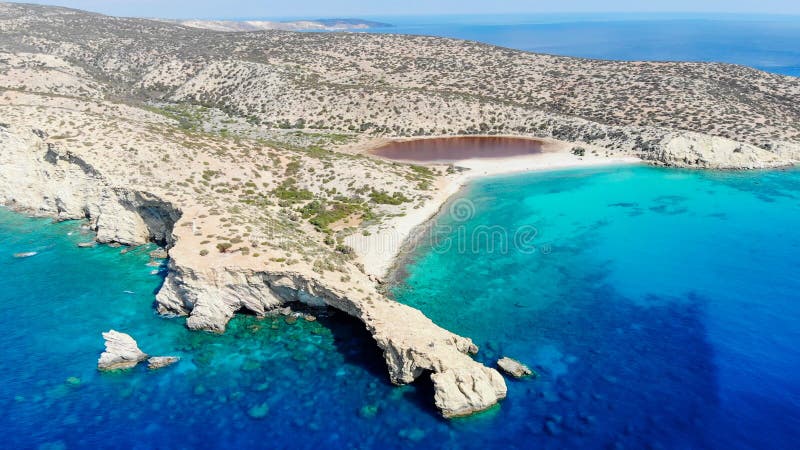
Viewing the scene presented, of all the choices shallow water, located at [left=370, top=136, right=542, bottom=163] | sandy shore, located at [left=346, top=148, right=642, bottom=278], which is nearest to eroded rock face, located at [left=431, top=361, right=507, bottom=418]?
sandy shore, located at [left=346, top=148, right=642, bottom=278]

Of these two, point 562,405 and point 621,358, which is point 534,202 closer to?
point 621,358

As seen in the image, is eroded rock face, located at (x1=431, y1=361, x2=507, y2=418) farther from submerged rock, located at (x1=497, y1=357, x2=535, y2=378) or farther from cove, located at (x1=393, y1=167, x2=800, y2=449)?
submerged rock, located at (x1=497, y1=357, x2=535, y2=378)

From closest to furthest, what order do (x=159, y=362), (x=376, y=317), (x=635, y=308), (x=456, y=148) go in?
(x=159, y=362)
(x=376, y=317)
(x=635, y=308)
(x=456, y=148)

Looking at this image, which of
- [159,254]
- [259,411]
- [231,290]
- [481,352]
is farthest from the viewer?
[159,254]

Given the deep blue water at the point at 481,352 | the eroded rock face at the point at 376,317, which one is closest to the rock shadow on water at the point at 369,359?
the deep blue water at the point at 481,352

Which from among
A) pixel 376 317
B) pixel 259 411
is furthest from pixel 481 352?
pixel 259 411

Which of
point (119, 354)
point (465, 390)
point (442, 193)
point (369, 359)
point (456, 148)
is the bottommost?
point (369, 359)

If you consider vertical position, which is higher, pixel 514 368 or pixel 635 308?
pixel 635 308

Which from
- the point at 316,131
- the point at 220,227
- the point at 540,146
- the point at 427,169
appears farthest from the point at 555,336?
the point at 316,131

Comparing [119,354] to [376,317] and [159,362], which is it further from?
[376,317]
